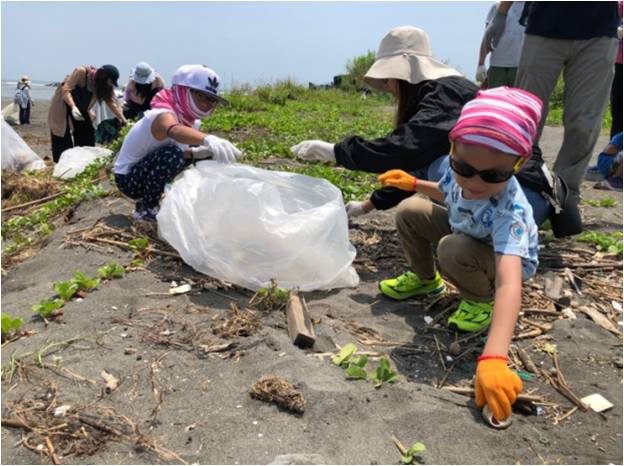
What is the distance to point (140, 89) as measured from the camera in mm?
6551

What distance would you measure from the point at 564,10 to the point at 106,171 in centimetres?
351

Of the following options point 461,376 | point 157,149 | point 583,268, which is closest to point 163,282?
point 157,149

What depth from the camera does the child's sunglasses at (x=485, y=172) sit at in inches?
67.1

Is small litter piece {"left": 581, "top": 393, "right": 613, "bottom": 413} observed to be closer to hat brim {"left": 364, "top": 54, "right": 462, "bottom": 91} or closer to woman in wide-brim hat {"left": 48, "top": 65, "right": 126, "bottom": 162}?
hat brim {"left": 364, "top": 54, "right": 462, "bottom": 91}

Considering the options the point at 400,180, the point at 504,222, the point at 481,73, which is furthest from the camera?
the point at 481,73

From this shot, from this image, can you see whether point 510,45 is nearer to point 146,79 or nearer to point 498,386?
point 498,386

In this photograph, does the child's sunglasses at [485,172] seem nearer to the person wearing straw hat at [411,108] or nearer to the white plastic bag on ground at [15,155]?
the person wearing straw hat at [411,108]

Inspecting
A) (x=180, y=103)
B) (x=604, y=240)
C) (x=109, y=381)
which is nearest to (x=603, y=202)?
(x=604, y=240)

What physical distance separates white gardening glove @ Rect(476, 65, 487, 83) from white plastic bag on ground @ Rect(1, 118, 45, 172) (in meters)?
4.43

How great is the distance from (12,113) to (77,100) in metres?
10.1

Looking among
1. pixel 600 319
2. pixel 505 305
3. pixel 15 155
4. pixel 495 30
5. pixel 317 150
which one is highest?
pixel 495 30

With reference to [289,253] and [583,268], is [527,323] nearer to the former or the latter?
[583,268]

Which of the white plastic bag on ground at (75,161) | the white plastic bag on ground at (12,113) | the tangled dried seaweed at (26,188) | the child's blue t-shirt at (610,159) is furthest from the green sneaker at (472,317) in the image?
the white plastic bag on ground at (12,113)

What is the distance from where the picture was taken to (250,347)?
1864 millimetres
